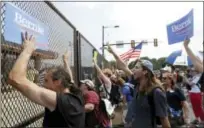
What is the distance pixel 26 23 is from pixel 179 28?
4.61 metres

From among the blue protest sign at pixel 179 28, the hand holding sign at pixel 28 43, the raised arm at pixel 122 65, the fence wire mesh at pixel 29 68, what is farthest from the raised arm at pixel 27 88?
the blue protest sign at pixel 179 28

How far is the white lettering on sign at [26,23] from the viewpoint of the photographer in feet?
10.1

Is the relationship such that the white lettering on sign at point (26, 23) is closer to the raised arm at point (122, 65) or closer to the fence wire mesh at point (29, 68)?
the fence wire mesh at point (29, 68)

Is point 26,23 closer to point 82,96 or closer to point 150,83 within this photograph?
point 82,96

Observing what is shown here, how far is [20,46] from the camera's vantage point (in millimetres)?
3271

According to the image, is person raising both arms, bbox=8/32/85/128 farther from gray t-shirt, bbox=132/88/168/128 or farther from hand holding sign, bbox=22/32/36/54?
gray t-shirt, bbox=132/88/168/128

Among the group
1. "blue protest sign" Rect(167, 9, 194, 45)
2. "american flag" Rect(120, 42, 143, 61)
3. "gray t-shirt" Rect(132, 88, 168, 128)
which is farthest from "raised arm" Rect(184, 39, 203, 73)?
"american flag" Rect(120, 42, 143, 61)

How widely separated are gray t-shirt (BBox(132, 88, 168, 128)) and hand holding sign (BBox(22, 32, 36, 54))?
162cm

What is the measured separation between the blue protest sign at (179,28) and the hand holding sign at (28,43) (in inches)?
146

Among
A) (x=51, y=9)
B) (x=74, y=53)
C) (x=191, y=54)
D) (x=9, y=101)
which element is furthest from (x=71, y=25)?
(x=191, y=54)

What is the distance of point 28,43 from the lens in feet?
10.1

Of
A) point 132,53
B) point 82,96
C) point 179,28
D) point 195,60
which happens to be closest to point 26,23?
point 82,96

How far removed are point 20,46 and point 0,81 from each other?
37cm

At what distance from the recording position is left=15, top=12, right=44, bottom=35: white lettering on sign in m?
3.07
